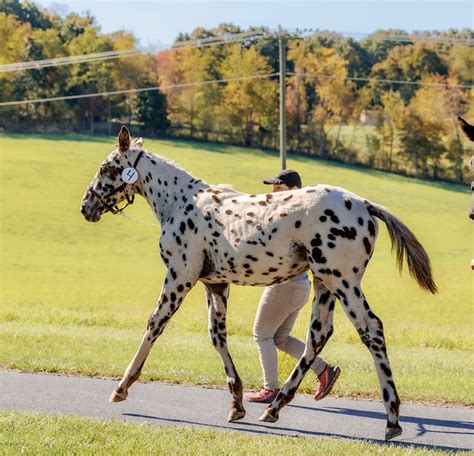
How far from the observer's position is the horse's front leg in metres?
7.91

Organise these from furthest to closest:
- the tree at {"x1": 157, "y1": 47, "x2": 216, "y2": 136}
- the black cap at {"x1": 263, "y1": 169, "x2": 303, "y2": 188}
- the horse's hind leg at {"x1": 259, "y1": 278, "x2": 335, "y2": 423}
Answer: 1. the tree at {"x1": 157, "y1": 47, "x2": 216, "y2": 136}
2. the black cap at {"x1": 263, "y1": 169, "x2": 303, "y2": 188}
3. the horse's hind leg at {"x1": 259, "y1": 278, "x2": 335, "y2": 423}

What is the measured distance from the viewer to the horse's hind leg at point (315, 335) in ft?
25.0

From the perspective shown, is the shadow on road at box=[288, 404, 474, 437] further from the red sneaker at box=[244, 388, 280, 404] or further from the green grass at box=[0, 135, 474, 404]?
the green grass at box=[0, 135, 474, 404]

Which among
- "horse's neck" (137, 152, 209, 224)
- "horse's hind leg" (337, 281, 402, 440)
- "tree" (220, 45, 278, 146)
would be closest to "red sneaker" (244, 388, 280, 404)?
"horse's hind leg" (337, 281, 402, 440)

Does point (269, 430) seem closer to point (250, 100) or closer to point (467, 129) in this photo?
point (467, 129)

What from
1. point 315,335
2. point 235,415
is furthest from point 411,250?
point 235,415

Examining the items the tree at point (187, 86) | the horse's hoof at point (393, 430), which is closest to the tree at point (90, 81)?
the tree at point (187, 86)

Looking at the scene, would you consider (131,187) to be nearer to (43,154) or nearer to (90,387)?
(90,387)

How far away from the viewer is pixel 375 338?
7238mm

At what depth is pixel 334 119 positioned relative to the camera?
7369 cm

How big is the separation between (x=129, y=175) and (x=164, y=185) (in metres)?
0.33

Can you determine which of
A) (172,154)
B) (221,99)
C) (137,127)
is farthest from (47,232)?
(221,99)

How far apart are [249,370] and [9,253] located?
35.5 metres

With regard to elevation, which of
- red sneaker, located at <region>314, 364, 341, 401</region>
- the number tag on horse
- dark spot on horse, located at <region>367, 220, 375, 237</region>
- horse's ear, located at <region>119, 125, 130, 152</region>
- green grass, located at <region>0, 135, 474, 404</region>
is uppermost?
horse's ear, located at <region>119, 125, 130, 152</region>
